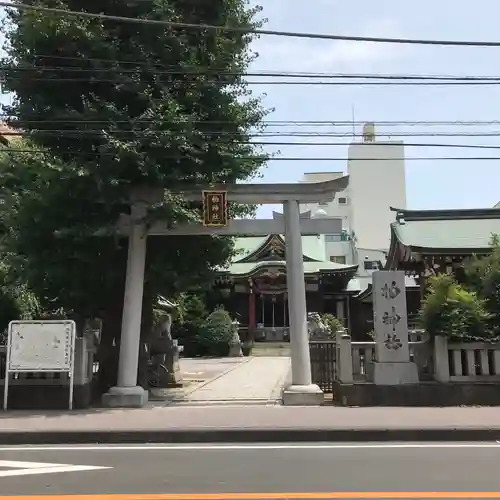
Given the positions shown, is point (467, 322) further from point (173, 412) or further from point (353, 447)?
point (173, 412)

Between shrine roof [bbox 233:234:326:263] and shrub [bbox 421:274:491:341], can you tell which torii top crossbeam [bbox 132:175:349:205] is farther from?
shrine roof [bbox 233:234:326:263]

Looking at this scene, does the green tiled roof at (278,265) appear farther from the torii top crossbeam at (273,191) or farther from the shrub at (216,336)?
the torii top crossbeam at (273,191)

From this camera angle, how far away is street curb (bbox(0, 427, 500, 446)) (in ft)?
28.2

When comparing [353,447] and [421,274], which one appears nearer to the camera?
[353,447]

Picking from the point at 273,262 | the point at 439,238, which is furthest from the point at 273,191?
the point at 273,262

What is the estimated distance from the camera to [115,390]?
37.9ft

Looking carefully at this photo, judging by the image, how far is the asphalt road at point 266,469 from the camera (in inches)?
226

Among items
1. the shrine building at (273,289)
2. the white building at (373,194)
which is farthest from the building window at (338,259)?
the shrine building at (273,289)

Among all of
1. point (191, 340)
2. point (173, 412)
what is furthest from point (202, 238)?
point (191, 340)

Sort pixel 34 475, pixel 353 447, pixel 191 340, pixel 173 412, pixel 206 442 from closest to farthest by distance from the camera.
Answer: pixel 34 475 → pixel 353 447 → pixel 206 442 → pixel 173 412 → pixel 191 340

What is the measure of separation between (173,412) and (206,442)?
216 cm

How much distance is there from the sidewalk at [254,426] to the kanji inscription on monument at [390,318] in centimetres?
121

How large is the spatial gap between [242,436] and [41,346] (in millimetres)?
4298

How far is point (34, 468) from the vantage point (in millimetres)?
6855
